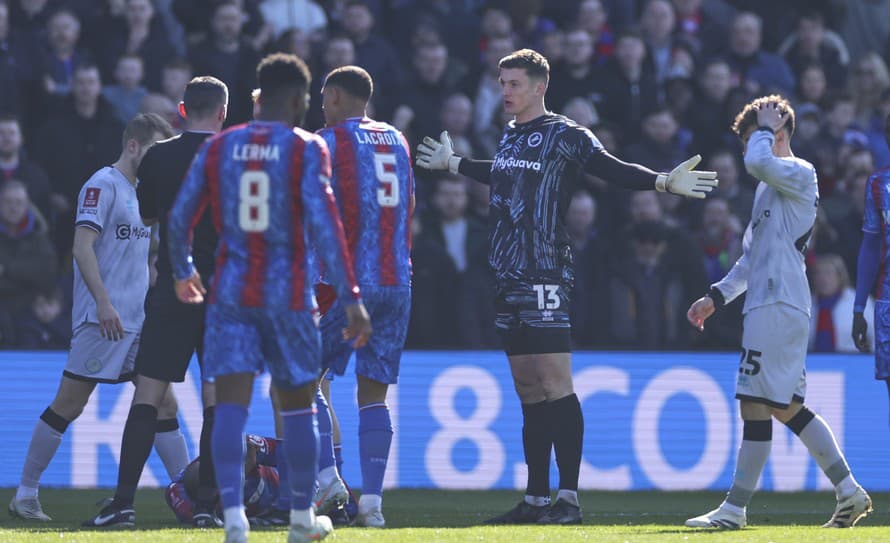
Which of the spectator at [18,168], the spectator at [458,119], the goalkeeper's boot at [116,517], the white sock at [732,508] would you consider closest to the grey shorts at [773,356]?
the white sock at [732,508]

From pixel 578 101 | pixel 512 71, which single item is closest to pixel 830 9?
pixel 578 101

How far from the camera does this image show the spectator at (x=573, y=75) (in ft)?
52.6

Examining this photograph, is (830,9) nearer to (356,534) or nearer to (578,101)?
(578,101)

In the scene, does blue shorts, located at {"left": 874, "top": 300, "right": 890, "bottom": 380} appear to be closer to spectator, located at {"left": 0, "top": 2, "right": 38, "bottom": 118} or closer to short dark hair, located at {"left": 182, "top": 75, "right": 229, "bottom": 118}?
short dark hair, located at {"left": 182, "top": 75, "right": 229, "bottom": 118}

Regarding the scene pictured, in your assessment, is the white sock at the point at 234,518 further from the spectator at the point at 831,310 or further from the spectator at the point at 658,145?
the spectator at the point at 658,145

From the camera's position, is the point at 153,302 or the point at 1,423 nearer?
the point at 153,302

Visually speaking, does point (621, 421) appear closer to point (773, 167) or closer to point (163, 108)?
point (773, 167)

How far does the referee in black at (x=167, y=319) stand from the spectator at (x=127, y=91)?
633cm

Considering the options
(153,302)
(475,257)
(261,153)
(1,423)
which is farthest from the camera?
(475,257)

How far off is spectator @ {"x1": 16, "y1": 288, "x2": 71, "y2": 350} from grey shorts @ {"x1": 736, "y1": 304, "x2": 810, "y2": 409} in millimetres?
6106

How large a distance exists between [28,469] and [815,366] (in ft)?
20.2

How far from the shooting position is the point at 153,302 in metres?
8.55

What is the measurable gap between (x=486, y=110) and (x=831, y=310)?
3923mm

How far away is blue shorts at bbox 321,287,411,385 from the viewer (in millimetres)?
8570
